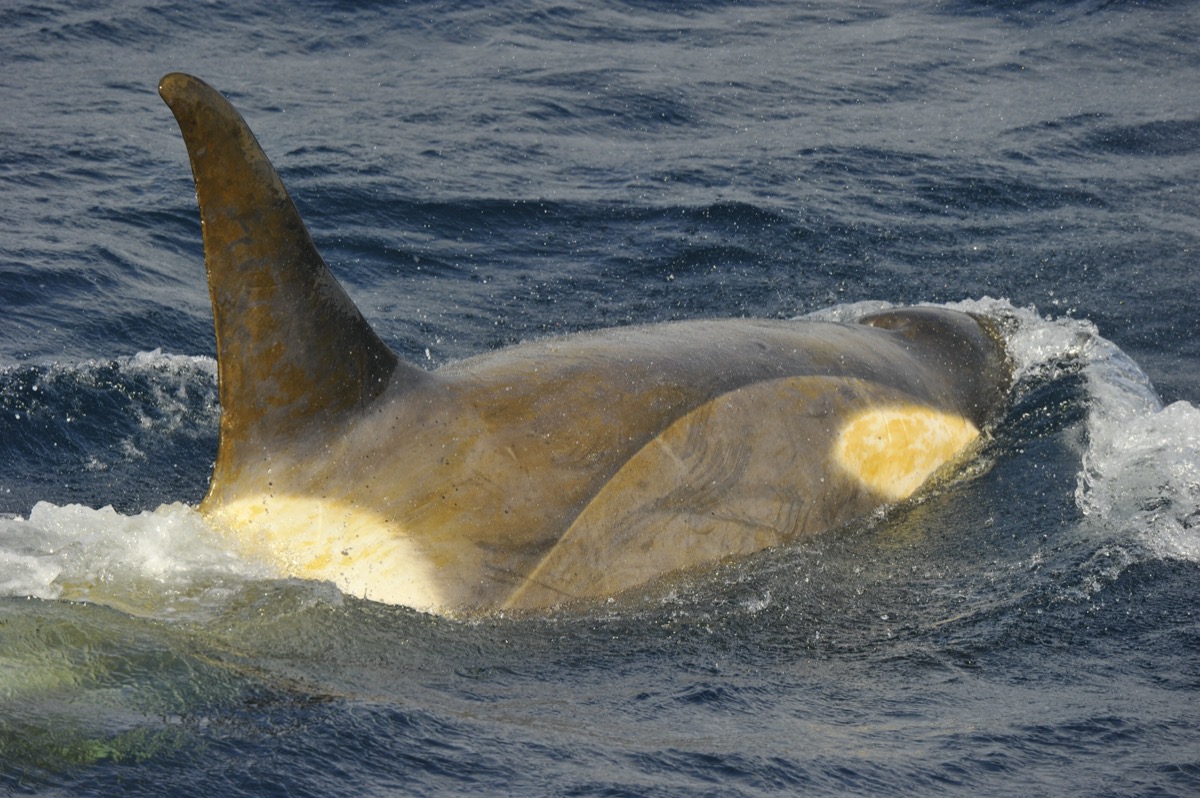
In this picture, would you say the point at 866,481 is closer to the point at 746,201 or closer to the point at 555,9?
the point at 746,201

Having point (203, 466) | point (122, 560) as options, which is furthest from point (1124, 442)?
point (122, 560)

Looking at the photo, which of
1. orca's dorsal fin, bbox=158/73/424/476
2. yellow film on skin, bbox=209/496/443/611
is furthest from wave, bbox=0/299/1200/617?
orca's dorsal fin, bbox=158/73/424/476

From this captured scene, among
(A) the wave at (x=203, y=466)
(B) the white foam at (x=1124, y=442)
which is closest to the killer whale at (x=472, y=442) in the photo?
(A) the wave at (x=203, y=466)

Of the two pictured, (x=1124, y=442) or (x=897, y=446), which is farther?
(x=1124, y=442)

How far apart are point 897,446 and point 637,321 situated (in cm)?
417

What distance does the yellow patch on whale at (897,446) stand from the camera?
289 inches

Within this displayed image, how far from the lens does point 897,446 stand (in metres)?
7.67

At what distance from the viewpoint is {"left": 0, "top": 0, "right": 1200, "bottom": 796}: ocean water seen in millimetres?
5027

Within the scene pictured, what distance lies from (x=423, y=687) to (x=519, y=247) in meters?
8.58

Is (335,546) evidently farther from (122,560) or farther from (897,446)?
(897,446)

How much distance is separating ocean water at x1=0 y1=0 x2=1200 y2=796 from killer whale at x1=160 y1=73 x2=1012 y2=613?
0.61ft

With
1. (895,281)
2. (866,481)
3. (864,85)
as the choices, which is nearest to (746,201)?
(895,281)

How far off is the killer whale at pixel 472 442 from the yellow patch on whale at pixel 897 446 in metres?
0.12

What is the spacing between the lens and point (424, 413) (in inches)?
241
